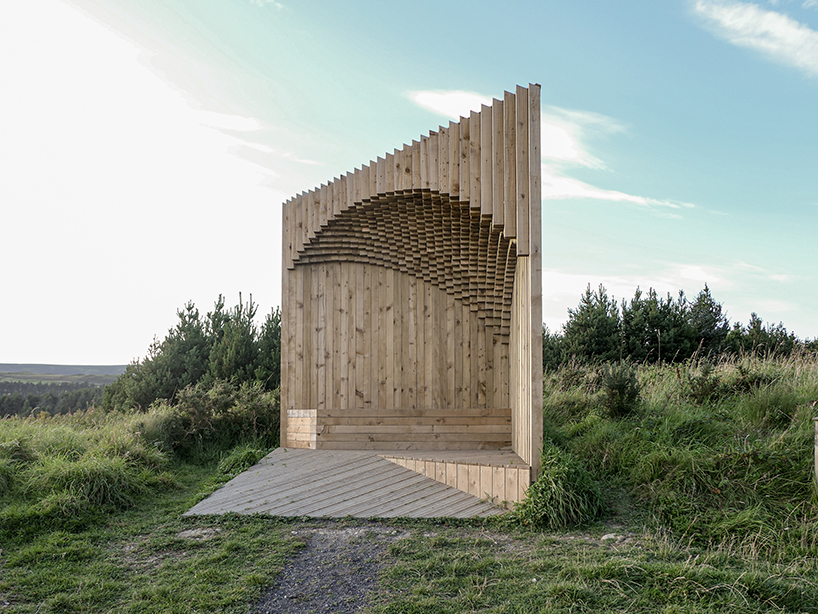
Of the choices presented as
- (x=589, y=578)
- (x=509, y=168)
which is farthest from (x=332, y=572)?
(x=509, y=168)

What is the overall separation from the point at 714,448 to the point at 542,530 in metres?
2.33

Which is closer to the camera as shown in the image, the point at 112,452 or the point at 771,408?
the point at 771,408

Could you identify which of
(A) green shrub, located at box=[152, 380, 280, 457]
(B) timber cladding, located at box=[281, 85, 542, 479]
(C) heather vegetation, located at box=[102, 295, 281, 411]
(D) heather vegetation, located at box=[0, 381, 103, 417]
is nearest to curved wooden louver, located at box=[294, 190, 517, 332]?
(B) timber cladding, located at box=[281, 85, 542, 479]

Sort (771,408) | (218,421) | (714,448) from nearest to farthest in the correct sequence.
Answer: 1. (714,448)
2. (771,408)
3. (218,421)

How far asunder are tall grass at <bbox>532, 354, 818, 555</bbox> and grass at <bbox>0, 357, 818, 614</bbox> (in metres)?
0.02

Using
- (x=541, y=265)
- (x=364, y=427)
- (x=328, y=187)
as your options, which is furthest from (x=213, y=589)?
(x=328, y=187)

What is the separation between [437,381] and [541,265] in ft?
9.53

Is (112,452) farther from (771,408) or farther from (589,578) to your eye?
(771,408)

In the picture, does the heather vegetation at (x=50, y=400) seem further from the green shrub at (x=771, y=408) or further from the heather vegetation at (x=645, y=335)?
the green shrub at (x=771, y=408)

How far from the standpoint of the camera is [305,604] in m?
3.45

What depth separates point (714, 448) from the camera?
589 centimetres

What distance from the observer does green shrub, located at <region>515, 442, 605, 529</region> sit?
4.84 meters

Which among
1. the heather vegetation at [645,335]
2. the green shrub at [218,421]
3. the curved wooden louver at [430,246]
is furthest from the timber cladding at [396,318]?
the heather vegetation at [645,335]

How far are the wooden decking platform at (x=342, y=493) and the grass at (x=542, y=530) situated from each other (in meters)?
0.27
